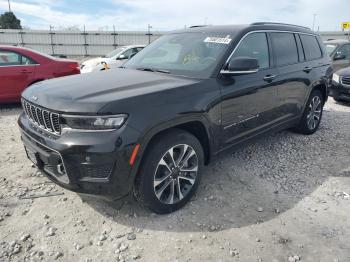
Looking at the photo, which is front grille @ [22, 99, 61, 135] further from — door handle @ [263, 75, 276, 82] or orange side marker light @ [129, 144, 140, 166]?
door handle @ [263, 75, 276, 82]

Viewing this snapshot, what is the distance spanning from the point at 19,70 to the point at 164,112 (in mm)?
5623

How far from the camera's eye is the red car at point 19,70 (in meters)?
6.98

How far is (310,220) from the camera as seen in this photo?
123 inches

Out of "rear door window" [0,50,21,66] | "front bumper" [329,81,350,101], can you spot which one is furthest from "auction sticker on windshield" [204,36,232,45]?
"front bumper" [329,81,350,101]

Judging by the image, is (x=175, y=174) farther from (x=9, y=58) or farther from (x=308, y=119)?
(x=9, y=58)

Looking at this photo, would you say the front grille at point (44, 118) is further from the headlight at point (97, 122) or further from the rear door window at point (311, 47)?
the rear door window at point (311, 47)

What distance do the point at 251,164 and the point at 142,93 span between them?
2205 mm

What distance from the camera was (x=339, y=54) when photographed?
33.2 feet

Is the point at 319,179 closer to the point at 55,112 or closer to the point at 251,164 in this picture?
the point at 251,164

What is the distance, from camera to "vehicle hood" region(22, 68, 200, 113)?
261 cm

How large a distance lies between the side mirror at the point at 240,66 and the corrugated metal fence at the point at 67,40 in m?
21.5

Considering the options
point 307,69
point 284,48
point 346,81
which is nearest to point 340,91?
point 346,81

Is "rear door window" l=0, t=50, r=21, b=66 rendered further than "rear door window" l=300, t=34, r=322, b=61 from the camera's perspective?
Yes

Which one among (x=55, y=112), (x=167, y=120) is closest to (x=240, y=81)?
(x=167, y=120)
